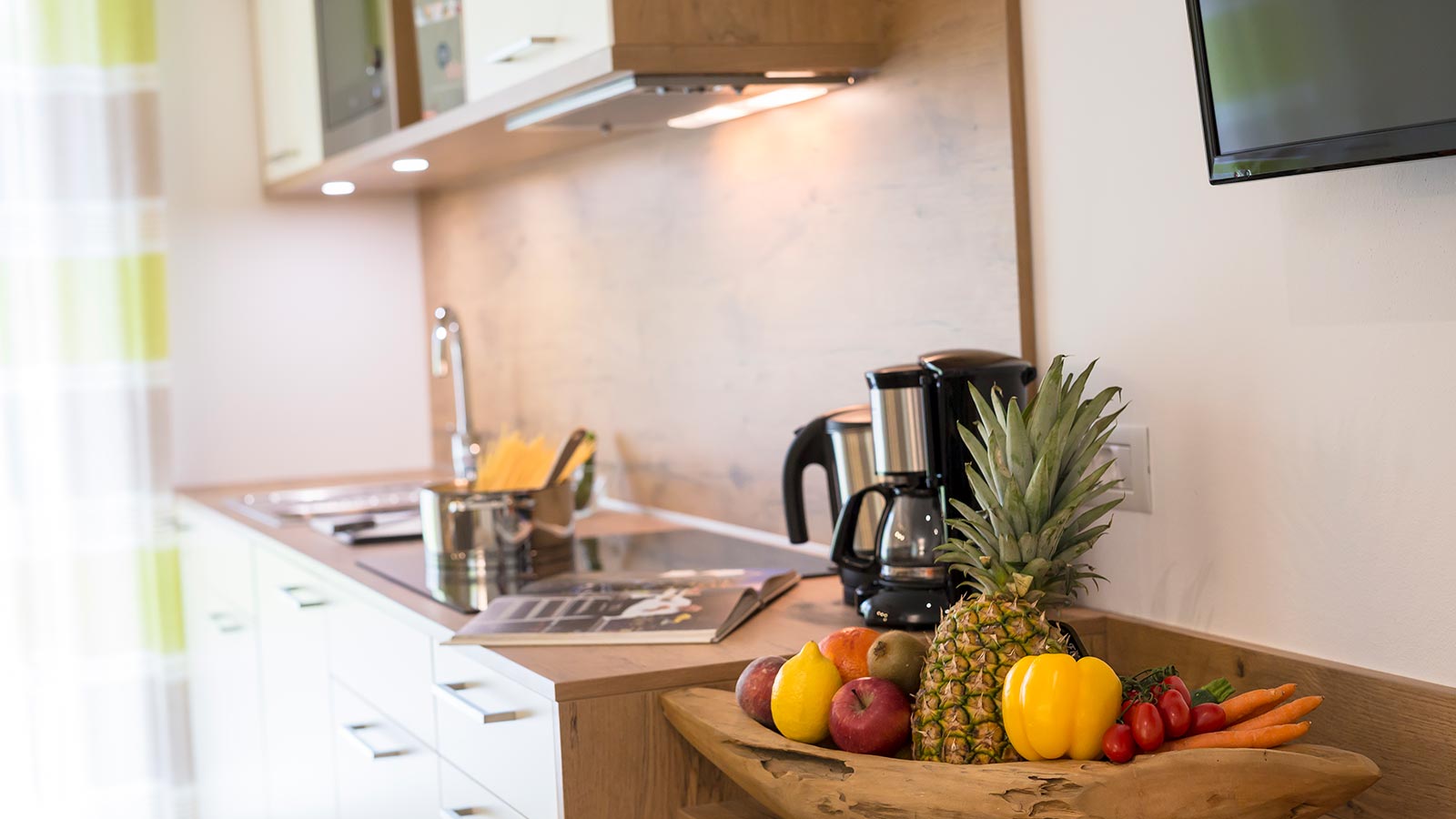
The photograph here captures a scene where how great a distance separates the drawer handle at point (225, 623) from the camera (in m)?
2.83

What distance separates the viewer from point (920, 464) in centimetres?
153

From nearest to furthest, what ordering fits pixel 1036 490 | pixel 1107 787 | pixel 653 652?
pixel 1107 787 → pixel 1036 490 → pixel 653 652

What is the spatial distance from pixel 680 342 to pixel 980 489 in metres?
1.26

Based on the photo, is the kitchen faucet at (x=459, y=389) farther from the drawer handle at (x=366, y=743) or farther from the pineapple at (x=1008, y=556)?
the pineapple at (x=1008, y=556)

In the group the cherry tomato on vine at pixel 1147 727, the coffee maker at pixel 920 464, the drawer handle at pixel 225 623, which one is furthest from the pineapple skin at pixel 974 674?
the drawer handle at pixel 225 623

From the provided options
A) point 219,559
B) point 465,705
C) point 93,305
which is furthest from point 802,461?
point 93,305

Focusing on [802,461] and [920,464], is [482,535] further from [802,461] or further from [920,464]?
[920,464]

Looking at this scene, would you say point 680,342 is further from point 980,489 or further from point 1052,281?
point 980,489

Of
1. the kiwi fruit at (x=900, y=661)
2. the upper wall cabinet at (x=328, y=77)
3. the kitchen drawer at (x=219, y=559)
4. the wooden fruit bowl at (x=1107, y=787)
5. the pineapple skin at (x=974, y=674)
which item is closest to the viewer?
the wooden fruit bowl at (x=1107, y=787)

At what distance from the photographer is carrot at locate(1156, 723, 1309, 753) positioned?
1.06m

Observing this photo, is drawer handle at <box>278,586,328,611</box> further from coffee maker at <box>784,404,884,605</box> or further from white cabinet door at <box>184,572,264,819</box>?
coffee maker at <box>784,404,884,605</box>

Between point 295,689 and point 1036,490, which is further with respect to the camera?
point 295,689

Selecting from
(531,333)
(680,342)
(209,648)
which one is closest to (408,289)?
(531,333)

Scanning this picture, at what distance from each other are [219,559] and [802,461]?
1.64 m
